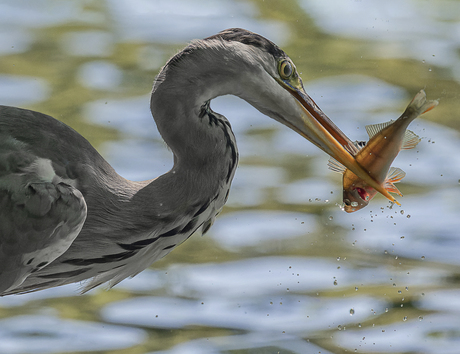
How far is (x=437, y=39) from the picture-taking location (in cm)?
562

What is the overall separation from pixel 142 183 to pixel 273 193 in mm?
2793

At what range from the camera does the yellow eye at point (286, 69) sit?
2.20 metres

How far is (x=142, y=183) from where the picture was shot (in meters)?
2.23

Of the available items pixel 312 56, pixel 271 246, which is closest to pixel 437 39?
pixel 312 56

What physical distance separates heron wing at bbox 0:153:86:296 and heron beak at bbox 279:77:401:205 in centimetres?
89

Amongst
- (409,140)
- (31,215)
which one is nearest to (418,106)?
(409,140)

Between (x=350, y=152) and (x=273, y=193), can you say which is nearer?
(x=350, y=152)

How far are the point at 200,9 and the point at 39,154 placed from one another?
4105 mm

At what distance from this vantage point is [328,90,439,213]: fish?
85.7 inches

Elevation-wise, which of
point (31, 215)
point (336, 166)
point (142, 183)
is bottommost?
point (31, 215)

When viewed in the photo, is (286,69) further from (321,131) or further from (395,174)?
(395,174)

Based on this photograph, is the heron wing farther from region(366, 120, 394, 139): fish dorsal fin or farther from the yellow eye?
region(366, 120, 394, 139): fish dorsal fin

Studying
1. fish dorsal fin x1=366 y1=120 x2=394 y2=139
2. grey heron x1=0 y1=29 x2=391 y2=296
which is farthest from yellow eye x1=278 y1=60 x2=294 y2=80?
fish dorsal fin x1=366 y1=120 x2=394 y2=139

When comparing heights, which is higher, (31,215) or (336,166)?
(336,166)
